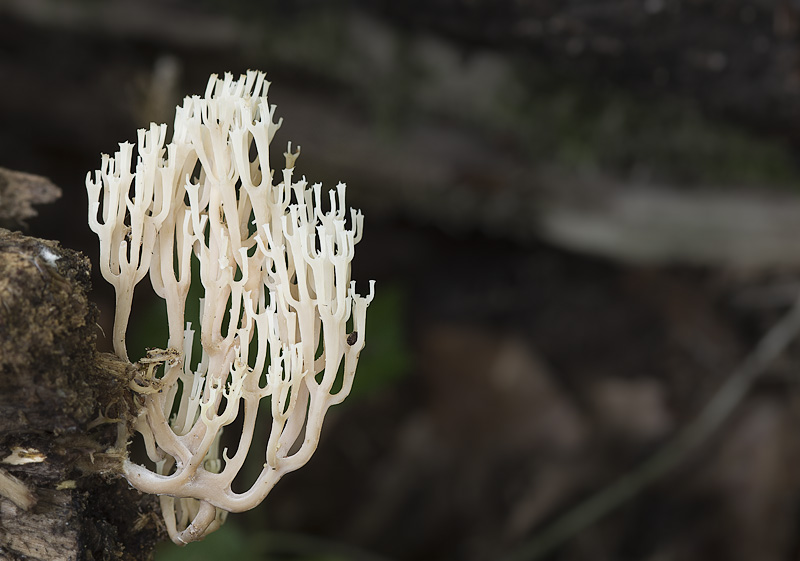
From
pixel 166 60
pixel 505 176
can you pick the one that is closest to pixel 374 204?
pixel 505 176

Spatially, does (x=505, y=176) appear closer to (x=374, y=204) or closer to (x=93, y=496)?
(x=374, y=204)

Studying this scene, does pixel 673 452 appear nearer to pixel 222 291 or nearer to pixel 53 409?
pixel 222 291

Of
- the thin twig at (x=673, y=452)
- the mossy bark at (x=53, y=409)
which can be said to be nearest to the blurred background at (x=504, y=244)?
the thin twig at (x=673, y=452)

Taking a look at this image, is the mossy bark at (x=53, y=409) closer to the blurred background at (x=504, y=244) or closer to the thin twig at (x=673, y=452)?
the blurred background at (x=504, y=244)

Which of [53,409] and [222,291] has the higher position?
[222,291]

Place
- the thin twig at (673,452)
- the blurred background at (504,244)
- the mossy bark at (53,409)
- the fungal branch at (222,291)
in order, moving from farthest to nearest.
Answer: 1. the thin twig at (673,452)
2. the blurred background at (504,244)
3. the fungal branch at (222,291)
4. the mossy bark at (53,409)

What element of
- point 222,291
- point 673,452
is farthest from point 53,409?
point 673,452
